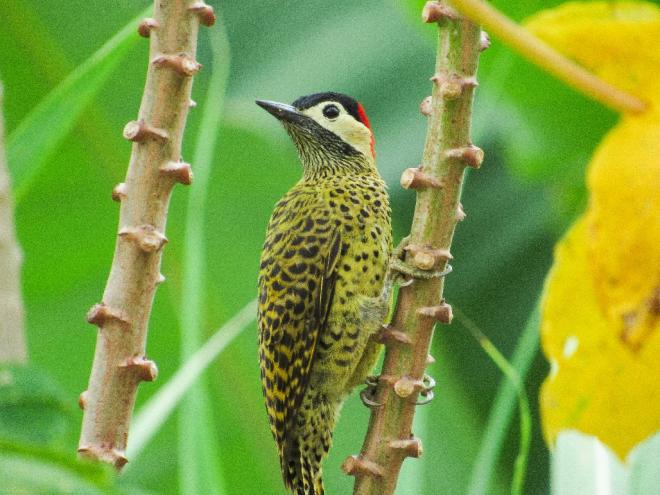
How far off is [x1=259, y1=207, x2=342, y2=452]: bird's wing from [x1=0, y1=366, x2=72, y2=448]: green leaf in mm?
1005

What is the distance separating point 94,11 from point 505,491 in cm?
162

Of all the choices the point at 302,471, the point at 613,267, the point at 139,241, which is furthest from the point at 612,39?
the point at 302,471

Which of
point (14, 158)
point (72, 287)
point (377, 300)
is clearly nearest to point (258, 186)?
point (72, 287)

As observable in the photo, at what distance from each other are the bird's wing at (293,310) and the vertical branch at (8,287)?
72 cm

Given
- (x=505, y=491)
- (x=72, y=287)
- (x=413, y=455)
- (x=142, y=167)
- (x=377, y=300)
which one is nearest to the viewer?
(x=142, y=167)

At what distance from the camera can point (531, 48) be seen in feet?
2.09

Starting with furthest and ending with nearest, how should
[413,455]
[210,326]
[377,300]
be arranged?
1. [210,326]
2. [377,300]
3. [413,455]

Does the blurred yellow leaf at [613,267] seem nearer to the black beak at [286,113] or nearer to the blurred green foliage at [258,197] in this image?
the black beak at [286,113]

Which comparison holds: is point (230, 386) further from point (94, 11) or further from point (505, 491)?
point (94, 11)

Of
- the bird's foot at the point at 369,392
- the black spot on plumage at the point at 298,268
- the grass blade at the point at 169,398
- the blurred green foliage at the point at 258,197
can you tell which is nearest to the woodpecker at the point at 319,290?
the black spot on plumage at the point at 298,268

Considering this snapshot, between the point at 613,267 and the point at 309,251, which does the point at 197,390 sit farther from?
the point at 309,251

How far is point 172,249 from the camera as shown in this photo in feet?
8.24

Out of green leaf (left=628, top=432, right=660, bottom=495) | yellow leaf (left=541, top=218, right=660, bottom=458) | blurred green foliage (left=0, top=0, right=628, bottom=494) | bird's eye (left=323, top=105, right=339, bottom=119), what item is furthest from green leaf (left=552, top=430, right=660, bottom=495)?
blurred green foliage (left=0, top=0, right=628, bottom=494)

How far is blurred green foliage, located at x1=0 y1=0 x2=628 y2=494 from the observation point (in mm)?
2488
